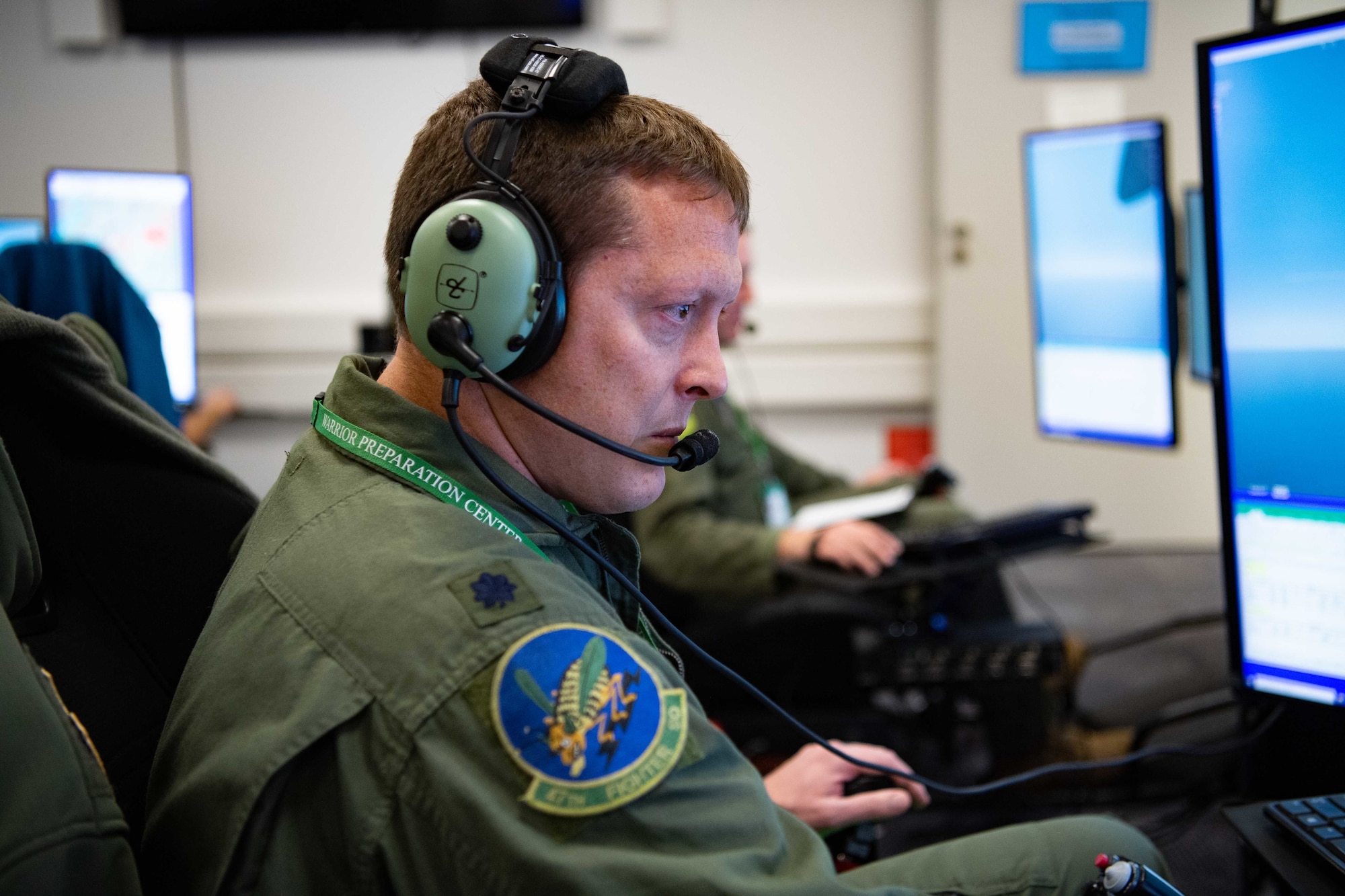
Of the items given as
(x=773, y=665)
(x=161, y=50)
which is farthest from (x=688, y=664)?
(x=161, y=50)

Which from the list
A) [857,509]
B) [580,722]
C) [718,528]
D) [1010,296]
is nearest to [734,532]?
[718,528]

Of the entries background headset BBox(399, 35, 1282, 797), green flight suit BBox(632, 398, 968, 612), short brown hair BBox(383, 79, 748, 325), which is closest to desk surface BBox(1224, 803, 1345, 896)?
background headset BBox(399, 35, 1282, 797)

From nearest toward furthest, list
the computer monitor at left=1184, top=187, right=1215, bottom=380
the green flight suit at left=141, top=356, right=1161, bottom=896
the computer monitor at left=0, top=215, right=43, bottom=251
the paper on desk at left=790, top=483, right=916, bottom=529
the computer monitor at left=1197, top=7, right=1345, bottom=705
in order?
1. the green flight suit at left=141, top=356, right=1161, bottom=896
2. the computer monitor at left=1197, top=7, right=1345, bottom=705
3. the computer monitor at left=1184, top=187, right=1215, bottom=380
4. the paper on desk at left=790, top=483, right=916, bottom=529
5. the computer monitor at left=0, top=215, right=43, bottom=251

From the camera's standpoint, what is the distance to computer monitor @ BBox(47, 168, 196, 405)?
8.20ft

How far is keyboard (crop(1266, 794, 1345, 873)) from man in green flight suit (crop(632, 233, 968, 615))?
853mm

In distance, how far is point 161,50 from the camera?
147 inches

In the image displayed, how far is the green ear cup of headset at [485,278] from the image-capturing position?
698 millimetres

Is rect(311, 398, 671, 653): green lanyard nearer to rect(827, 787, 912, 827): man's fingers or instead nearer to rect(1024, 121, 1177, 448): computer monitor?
rect(827, 787, 912, 827): man's fingers

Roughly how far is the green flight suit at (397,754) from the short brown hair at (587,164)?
225 mm

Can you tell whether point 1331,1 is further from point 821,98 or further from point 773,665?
point 773,665

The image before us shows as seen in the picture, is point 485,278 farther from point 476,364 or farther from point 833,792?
point 833,792

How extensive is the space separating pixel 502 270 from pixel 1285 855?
73 centimetres

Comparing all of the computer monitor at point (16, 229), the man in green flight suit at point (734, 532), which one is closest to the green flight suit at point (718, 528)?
the man in green flight suit at point (734, 532)

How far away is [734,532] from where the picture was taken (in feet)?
6.17
